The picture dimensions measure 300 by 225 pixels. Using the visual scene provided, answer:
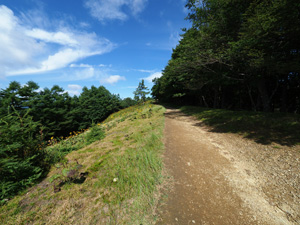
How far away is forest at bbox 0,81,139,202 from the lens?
8.43 ft

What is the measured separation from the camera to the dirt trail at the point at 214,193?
6.48 feet

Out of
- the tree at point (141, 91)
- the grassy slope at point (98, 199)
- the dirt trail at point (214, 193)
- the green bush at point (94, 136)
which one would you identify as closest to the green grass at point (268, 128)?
the dirt trail at point (214, 193)

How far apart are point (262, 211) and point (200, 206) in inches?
46.9

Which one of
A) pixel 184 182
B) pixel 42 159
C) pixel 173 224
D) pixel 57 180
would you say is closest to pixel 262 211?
pixel 184 182

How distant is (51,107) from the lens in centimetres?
2652

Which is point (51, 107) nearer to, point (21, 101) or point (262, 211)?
point (21, 101)

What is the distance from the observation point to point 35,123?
3326 millimetres

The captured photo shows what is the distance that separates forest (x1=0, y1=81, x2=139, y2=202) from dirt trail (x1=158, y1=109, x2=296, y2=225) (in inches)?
137

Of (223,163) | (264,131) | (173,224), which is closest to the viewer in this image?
(173,224)

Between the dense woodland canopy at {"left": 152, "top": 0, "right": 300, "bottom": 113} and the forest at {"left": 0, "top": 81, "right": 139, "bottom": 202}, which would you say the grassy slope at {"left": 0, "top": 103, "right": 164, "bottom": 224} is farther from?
the dense woodland canopy at {"left": 152, "top": 0, "right": 300, "bottom": 113}

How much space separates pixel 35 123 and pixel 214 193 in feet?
A: 17.4

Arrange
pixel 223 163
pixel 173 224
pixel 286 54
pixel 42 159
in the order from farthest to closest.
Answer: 1. pixel 286 54
2. pixel 223 163
3. pixel 42 159
4. pixel 173 224

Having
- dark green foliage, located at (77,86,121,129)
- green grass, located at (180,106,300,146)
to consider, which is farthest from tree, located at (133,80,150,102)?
green grass, located at (180,106,300,146)

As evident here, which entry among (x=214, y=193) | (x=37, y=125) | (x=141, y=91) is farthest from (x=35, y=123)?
(x=141, y=91)
